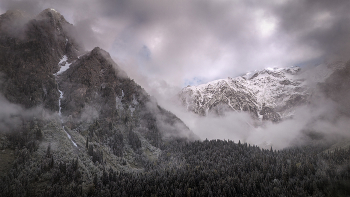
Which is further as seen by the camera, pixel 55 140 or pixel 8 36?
pixel 8 36

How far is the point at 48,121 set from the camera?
16162 centimetres

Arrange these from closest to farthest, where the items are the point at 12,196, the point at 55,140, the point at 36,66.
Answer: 1. the point at 12,196
2. the point at 55,140
3. the point at 36,66

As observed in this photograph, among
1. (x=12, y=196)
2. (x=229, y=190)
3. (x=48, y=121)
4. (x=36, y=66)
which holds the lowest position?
(x=12, y=196)

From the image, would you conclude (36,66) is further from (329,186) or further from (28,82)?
(329,186)

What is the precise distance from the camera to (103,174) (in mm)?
134625

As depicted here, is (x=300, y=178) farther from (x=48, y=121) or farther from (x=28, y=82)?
(x=28, y=82)

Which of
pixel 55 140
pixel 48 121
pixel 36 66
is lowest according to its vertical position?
pixel 55 140

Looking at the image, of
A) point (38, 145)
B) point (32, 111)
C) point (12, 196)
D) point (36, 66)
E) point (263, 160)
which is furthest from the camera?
point (36, 66)

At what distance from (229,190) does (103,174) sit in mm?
87154

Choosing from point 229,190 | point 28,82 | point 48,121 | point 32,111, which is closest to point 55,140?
point 48,121

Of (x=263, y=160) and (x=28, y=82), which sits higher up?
(x=28, y=82)

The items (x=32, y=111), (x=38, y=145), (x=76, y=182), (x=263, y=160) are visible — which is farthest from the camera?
(x=263, y=160)

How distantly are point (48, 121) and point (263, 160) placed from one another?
195m

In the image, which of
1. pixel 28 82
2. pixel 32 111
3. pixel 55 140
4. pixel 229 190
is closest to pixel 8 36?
pixel 28 82
